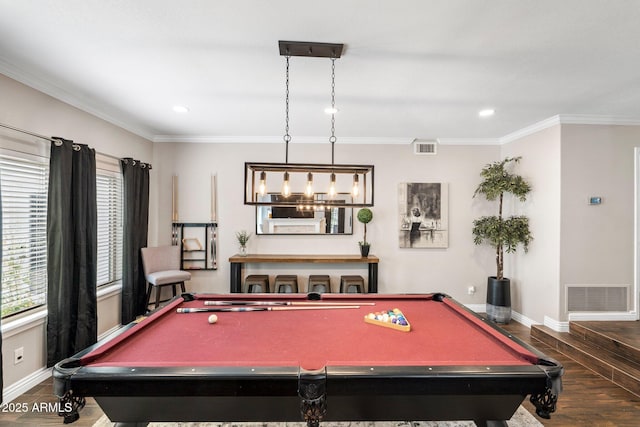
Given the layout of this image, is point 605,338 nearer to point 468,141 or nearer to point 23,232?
point 468,141

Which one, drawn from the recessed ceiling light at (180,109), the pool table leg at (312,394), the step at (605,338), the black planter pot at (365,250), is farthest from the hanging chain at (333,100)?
the step at (605,338)

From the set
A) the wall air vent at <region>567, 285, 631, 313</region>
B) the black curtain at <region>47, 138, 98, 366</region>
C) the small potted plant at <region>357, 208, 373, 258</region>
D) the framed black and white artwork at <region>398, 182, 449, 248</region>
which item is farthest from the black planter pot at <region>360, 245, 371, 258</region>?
the black curtain at <region>47, 138, 98, 366</region>

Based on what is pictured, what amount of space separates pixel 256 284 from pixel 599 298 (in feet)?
14.0

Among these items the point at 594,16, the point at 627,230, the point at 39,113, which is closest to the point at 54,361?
the point at 39,113

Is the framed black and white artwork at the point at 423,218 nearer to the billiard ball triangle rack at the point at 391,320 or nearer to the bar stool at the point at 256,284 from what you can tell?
the bar stool at the point at 256,284

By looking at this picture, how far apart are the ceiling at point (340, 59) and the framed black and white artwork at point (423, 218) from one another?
4.09ft

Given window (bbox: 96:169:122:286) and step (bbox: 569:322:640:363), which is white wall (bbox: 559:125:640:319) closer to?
step (bbox: 569:322:640:363)

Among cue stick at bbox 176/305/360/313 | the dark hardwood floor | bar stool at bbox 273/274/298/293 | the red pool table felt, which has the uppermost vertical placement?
cue stick at bbox 176/305/360/313

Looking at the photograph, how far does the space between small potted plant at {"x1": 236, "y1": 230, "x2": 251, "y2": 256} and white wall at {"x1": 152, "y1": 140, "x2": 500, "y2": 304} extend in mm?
90

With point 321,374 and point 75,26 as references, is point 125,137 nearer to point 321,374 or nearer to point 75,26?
point 75,26

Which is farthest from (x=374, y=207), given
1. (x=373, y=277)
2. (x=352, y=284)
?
(x=352, y=284)

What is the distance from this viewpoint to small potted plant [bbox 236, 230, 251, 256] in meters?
4.21

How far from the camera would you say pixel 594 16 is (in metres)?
1.65

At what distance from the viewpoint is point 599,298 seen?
3.39 metres
